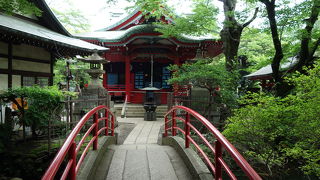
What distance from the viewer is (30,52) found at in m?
9.17

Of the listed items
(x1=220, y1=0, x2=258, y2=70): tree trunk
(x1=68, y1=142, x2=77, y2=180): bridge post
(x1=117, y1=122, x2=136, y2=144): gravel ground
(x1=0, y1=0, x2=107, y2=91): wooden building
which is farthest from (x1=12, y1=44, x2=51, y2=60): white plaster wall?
(x1=220, y1=0, x2=258, y2=70): tree trunk

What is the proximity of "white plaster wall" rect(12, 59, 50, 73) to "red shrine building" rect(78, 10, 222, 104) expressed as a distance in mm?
4568

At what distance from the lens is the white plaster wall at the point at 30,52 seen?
8.45 m

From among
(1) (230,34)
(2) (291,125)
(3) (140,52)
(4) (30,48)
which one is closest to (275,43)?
(1) (230,34)

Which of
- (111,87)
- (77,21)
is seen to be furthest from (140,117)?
(77,21)

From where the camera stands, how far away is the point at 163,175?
343cm

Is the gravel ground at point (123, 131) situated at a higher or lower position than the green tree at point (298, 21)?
lower

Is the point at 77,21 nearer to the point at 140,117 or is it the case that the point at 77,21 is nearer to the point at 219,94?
the point at 140,117

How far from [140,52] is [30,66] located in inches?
289

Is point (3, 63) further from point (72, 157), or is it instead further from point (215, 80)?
point (215, 80)

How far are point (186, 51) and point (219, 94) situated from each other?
318 inches

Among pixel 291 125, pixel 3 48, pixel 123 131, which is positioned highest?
pixel 3 48

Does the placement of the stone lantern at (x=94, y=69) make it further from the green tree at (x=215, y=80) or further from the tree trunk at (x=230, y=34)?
the tree trunk at (x=230, y=34)

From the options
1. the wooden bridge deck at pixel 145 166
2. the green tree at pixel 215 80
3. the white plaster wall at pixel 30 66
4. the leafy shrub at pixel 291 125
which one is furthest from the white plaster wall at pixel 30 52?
the leafy shrub at pixel 291 125
